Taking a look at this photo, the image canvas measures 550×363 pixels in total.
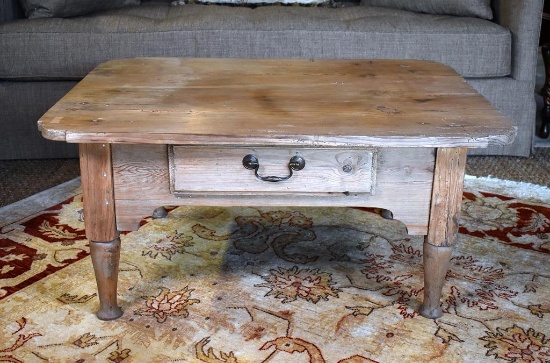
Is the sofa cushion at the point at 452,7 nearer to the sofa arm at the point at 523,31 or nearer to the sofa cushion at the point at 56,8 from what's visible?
the sofa arm at the point at 523,31

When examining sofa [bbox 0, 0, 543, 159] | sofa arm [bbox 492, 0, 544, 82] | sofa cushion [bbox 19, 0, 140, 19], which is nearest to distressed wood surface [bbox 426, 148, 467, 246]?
sofa [bbox 0, 0, 543, 159]

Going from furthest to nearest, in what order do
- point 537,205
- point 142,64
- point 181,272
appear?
point 537,205
point 142,64
point 181,272

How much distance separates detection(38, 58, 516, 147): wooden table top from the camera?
3.81ft

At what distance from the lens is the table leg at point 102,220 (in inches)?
48.4

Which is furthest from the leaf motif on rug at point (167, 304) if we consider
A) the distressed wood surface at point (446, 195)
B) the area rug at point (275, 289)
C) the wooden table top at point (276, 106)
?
the distressed wood surface at point (446, 195)

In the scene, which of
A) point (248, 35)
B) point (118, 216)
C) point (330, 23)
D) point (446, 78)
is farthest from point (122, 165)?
point (330, 23)

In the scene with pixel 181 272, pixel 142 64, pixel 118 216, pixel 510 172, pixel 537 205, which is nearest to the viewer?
pixel 118 216

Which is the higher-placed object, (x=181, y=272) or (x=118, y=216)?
(x=118, y=216)

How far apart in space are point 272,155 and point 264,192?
0.07m

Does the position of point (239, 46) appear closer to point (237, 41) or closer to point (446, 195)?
point (237, 41)

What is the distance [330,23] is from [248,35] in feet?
0.89

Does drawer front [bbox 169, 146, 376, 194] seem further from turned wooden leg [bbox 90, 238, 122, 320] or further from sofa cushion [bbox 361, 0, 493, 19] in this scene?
sofa cushion [bbox 361, 0, 493, 19]

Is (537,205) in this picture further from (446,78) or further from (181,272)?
(181,272)

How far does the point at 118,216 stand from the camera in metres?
1.27
